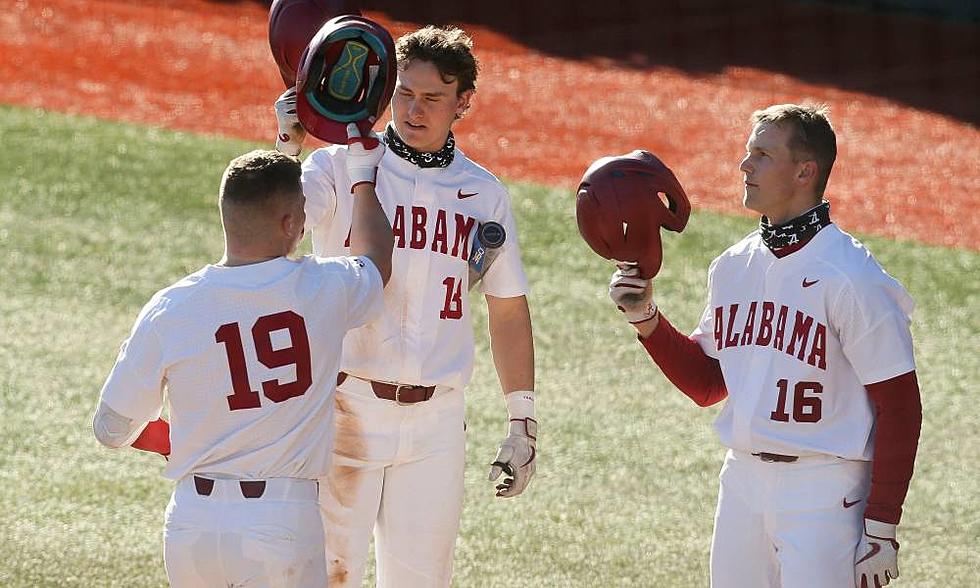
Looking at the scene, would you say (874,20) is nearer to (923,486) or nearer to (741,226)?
(741,226)

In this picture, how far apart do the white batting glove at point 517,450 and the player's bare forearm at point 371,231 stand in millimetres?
730

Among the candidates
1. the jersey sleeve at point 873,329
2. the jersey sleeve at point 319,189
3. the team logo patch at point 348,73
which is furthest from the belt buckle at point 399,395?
the jersey sleeve at point 873,329

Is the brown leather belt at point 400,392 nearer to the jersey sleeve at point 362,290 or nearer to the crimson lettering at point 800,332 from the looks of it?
the jersey sleeve at point 362,290

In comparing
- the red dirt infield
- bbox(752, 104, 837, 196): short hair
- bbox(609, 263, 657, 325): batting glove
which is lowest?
bbox(609, 263, 657, 325): batting glove

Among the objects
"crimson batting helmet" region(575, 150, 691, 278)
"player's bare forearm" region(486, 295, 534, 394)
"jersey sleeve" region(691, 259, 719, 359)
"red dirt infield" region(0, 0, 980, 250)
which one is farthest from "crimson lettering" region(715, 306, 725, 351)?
"red dirt infield" region(0, 0, 980, 250)

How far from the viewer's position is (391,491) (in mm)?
4082

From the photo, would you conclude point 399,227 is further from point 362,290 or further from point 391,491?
point 391,491

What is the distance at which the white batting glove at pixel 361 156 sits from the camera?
3.89 metres

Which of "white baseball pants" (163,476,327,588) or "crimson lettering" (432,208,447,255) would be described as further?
"crimson lettering" (432,208,447,255)

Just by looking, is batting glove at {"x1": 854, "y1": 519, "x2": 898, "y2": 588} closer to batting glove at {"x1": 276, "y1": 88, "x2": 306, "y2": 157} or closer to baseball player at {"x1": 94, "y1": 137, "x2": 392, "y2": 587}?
baseball player at {"x1": 94, "y1": 137, "x2": 392, "y2": 587}

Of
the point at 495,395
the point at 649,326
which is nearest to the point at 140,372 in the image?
the point at 649,326

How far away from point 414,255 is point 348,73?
0.58 m

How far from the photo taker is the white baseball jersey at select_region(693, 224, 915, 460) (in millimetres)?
3738

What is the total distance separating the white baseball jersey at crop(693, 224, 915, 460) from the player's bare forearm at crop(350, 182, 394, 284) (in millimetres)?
1028
